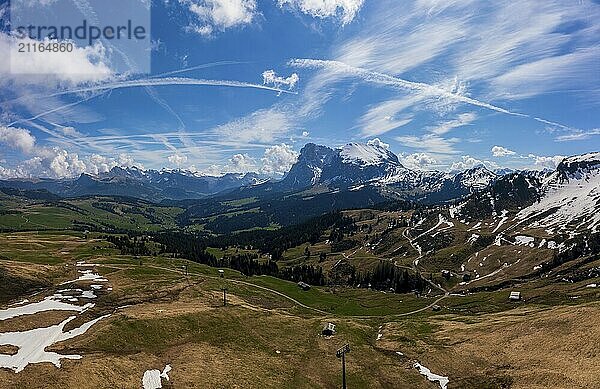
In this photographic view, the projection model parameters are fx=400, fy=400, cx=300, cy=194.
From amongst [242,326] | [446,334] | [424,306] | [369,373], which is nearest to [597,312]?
[446,334]

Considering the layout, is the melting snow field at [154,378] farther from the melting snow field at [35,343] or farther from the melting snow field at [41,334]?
the melting snow field at [41,334]

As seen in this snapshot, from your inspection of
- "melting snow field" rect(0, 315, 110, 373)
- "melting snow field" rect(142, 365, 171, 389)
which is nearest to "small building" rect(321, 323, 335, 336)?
"melting snow field" rect(142, 365, 171, 389)

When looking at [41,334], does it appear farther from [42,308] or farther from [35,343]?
[42,308]

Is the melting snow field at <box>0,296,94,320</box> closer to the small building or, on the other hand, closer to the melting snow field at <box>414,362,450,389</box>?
Result: the small building

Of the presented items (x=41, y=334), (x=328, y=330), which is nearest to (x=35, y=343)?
(x=41, y=334)

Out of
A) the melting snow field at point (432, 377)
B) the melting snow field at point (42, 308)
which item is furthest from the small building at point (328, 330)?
the melting snow field at point (42, 308)
